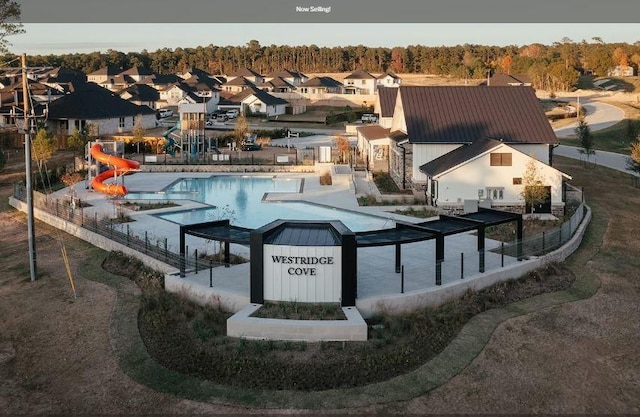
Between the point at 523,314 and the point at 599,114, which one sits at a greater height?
the point at 599,114

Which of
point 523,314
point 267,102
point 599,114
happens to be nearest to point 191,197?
point 523,314

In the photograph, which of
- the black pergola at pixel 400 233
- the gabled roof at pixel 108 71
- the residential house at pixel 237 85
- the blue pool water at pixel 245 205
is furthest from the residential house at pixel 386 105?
the gabled roof at pixel 108 71

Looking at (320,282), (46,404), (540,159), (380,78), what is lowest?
(46,404)

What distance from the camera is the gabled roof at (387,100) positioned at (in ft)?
157

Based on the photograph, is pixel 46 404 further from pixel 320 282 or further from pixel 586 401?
pixel 586 401

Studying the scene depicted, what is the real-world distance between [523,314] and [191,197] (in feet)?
66.9

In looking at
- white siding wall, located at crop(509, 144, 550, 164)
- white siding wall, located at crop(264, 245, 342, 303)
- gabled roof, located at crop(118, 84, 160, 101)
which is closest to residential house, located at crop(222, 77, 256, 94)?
gabled roof, located at crop(118, 84, 160, 101)

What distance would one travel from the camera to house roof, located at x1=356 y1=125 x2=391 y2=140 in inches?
1609

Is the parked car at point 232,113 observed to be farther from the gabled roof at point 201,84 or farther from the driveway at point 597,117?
the driveway at point 597,117

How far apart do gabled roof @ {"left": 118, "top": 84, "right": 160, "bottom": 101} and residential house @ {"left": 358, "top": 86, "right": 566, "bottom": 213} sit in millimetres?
52742

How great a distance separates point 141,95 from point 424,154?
5874 cm

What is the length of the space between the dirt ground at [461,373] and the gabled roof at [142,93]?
6453 centimetres

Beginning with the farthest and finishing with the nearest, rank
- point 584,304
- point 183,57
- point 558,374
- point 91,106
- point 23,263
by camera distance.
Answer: point 183,57
point 91,106
point 23,263
point 584,304
point 558,374

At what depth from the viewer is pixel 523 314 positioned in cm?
1620
